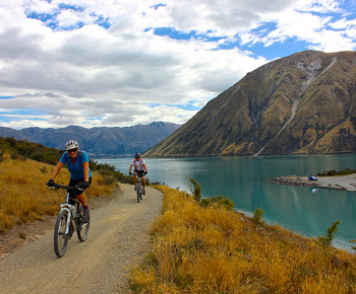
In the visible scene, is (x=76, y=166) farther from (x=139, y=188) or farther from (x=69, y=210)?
(x=139, y=188)

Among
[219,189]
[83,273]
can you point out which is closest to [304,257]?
[83,273]

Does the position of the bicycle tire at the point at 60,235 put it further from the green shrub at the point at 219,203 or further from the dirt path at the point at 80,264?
the green shrub at the point at 219,203

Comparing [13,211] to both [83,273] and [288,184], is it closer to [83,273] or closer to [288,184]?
[83,273]

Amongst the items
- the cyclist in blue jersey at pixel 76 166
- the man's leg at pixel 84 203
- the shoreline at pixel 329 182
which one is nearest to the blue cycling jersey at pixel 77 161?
the cyclist in blue jersey at pixel 76 166

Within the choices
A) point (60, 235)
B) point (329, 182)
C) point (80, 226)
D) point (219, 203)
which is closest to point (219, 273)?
point (60, 235)

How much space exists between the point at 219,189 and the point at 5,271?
174 feet

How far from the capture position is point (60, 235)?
226 inches

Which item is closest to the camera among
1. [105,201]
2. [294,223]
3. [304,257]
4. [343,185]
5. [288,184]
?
[304,257]

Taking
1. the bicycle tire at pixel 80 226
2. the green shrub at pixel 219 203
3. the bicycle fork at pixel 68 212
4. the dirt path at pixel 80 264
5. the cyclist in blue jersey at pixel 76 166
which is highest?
the cyclist in blue jersey at pixel 76 166

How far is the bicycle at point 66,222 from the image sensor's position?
5559mm

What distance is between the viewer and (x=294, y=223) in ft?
101

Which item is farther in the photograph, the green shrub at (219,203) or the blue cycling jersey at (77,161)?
the green shrub at (219,203)

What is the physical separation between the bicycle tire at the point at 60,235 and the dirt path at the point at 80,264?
20 cm

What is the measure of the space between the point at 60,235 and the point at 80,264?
90cm
